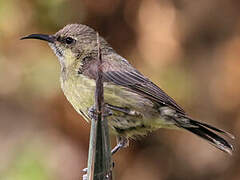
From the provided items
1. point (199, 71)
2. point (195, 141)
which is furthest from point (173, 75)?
point (195, 141)

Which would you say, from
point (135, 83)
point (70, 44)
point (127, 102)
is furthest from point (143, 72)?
point (127, 102)

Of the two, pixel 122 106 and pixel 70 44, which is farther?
pixel 70 44

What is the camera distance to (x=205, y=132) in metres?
4.42

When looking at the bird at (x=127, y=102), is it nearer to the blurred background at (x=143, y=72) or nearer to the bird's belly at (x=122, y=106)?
the bird's belly at (x=122, y=106)

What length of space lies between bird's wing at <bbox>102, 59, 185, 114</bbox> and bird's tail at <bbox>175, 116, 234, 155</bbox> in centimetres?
9

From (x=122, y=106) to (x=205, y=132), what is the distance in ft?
2.32

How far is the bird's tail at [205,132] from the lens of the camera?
4.32 m

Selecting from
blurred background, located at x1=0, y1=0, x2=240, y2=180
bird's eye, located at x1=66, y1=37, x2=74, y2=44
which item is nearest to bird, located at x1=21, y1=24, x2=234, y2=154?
bird's eye, located at x1=66, y1=37, x2=74, y2=44

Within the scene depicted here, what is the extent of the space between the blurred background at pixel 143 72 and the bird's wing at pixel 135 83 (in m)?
1.27

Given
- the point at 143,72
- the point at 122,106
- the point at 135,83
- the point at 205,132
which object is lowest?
the point at 205,132

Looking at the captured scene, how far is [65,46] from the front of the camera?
498 cm

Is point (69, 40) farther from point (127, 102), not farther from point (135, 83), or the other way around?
point (127, 102)

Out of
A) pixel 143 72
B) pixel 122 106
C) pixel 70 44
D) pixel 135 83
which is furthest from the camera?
pixel 143 72

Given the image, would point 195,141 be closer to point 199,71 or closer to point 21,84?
point 199,71
